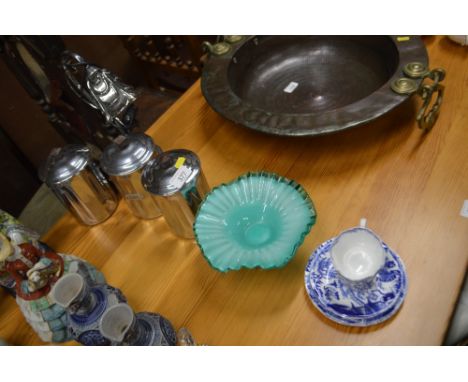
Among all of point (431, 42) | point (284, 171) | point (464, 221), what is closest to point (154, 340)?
point (284, 171)

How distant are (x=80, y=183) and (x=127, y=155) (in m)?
0.11

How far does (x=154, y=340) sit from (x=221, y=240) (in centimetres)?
20

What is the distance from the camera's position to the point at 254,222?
2.48ft

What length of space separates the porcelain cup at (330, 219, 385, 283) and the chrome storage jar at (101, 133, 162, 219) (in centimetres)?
38

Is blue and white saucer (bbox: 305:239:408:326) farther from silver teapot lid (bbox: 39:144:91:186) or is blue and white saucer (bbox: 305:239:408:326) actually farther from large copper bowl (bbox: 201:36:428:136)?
silver teapot lid (bbox: 39:144:91:186)

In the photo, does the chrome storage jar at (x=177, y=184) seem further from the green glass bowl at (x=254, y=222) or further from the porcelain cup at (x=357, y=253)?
the porcelain cup at (x=357, y=253)

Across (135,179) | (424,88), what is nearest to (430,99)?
(424,88)

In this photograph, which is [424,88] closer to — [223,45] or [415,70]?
[415,70]

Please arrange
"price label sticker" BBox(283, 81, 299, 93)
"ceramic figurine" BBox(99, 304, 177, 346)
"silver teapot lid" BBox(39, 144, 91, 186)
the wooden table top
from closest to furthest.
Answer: "ceramic figurine" BBox(99, 304, 177, 346) → the wooden table top → "silver teapot lid" BBox(39, 144, 91, 186) → "price label sticker" BBox(283, 81, 299, 93)

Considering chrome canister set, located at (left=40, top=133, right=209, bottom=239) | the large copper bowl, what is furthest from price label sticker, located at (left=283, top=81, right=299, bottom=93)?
chrome canister set, located at (left=40, top=133, right=209, bottom=239)

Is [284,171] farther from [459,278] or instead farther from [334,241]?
[459,278]

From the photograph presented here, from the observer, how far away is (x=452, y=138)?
2.80ft

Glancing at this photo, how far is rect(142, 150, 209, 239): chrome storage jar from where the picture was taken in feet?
2.38

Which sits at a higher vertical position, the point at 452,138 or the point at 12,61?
the point at 12,61
